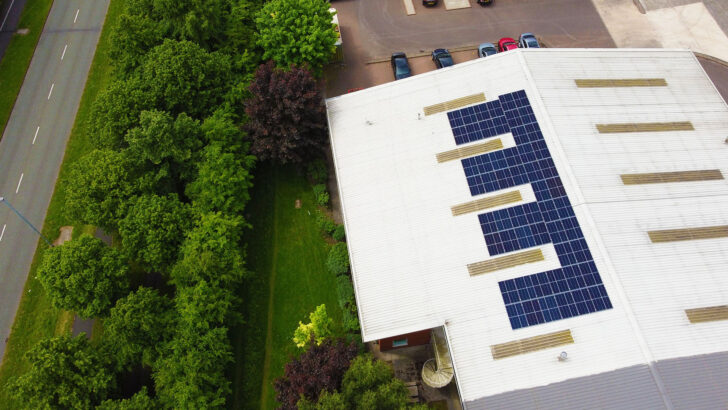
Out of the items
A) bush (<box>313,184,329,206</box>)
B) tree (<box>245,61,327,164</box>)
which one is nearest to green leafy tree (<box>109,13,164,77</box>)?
tree (<box>245,61,327,164</box>)

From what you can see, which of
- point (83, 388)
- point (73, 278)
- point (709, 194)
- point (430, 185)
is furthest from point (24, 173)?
point (709, 194)

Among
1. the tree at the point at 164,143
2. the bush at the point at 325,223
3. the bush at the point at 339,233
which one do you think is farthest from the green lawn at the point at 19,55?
the bush at the point at 339,233

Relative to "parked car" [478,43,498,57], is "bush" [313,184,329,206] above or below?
below

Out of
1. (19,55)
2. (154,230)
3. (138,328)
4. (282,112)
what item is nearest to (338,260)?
(282,112)

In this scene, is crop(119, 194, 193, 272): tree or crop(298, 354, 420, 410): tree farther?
crop(119, 194, 193, 272): tree

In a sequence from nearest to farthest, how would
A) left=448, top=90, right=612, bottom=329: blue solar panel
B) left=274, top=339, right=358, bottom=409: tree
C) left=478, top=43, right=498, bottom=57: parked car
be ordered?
left=274, top=339, right=358, bottom=409: tree
left=448, top=90, right=612, bottom=329: blue solar panel
left=478, top=43, right=498, bottom=57: parked car

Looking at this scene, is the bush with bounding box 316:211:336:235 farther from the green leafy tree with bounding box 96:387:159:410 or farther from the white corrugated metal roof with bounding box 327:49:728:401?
the green leafy tree with bounding box 96:387:159:410
